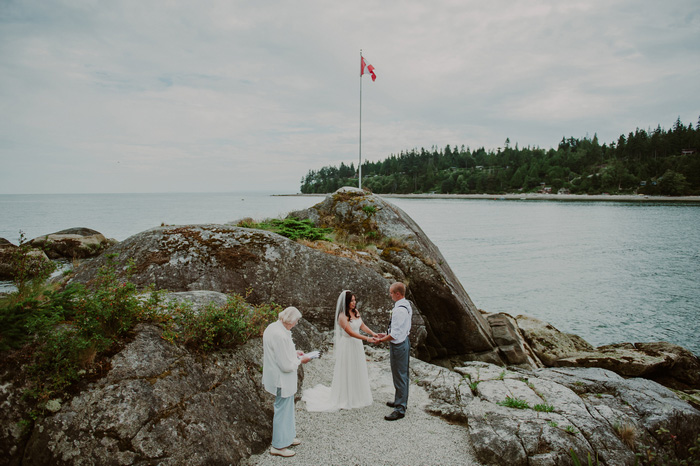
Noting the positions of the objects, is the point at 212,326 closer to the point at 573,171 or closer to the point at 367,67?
the point at 367,67

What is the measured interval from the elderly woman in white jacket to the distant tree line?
110 meters

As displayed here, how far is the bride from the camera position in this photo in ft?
24.8

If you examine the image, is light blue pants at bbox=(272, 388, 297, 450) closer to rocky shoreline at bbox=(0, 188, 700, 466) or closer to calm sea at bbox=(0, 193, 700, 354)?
rocky shoreline at bbox=(0, 188, 700, 466)

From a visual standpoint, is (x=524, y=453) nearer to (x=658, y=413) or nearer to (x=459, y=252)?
(x=658, y=413)

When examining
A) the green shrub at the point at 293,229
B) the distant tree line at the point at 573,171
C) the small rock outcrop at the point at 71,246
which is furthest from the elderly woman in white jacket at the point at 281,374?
the distant tree line at the point at 573,171

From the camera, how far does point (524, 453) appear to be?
592 cm

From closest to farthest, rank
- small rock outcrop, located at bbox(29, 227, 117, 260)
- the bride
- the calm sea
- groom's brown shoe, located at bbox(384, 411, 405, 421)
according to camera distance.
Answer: groom's brown shoe, located at bbox(384, 411, 405, 421) → the bride → the calm sea → small rock outcrop, located at bbox(29, 227, 117, 260)

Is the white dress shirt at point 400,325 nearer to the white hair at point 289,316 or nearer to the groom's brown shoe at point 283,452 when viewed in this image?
the white hair at point 289,316

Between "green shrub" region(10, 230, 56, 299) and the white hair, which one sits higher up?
"green shrub" region(10, 230, 56, 299)

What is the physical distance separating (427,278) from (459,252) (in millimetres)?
32240

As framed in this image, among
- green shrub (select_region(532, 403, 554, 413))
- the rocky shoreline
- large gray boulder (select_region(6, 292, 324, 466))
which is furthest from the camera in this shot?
green shrub (select_region(532, 403, 554, 413))

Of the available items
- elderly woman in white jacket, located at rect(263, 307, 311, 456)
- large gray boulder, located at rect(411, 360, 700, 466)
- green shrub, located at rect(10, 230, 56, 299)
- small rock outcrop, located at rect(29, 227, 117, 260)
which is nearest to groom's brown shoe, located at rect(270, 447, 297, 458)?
elderly woman in white jacket, located at rect(263, 307, 311, 456)

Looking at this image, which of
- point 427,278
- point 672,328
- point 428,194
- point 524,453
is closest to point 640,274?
point 672,328

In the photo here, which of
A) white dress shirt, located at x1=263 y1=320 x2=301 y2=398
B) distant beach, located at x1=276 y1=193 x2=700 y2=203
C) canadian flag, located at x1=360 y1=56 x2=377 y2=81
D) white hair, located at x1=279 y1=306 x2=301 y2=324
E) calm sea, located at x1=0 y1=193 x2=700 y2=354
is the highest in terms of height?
canadian flag, located at x1=360 y1=56 x2=377 y2=81
